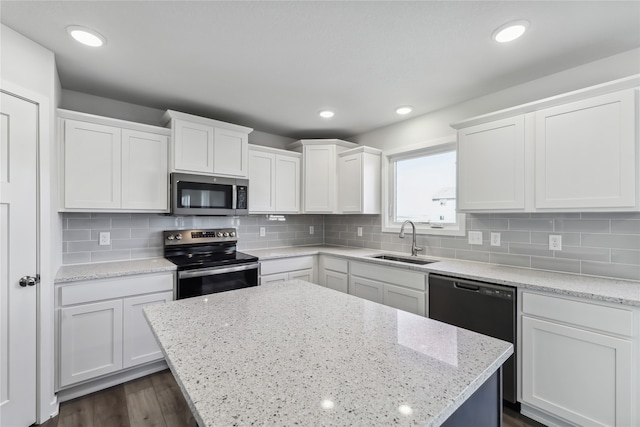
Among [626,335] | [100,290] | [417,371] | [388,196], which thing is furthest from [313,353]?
[388,196]

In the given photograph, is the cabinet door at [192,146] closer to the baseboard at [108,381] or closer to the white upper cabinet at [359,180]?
the white upper cabinet at [359,180]

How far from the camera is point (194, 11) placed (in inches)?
61.9

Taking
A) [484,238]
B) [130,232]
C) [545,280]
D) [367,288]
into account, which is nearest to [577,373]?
[545,280]

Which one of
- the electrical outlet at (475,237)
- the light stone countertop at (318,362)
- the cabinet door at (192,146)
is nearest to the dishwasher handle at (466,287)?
the electrical outlet at (475,237)

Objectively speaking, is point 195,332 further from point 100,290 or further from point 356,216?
point 356,216

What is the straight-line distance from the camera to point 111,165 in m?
2.45

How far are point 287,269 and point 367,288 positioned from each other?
90 cm

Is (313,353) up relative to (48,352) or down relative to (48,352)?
up

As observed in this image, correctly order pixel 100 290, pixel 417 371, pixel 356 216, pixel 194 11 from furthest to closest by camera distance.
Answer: pixel 356 216, pixel 100 290, pixel 194 11, pixel 417 371

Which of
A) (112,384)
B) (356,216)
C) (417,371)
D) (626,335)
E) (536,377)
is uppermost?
(356,216)

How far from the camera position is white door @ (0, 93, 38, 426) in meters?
1.70

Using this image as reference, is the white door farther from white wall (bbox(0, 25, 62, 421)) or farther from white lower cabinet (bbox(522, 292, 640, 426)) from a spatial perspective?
white lower cabinet (bbox(522, 292, 640, 426))

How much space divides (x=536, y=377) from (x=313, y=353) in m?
1.77

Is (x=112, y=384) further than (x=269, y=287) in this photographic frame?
Yes
